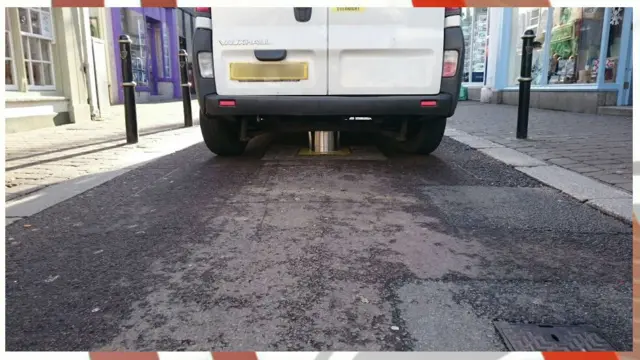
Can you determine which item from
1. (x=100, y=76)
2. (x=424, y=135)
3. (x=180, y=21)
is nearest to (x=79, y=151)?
(x=424, y=135)

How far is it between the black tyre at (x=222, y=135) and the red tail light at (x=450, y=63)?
6.45ft

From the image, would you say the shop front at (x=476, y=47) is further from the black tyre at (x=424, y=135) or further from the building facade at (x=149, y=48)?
the black tyre at (x=424, y=135)

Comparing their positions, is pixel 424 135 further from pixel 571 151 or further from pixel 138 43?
pixel 138 43

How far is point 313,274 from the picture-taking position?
2051mm

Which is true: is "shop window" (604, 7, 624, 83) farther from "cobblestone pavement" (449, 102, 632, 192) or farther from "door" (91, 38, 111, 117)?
"door" (91, 38, 111, 117)

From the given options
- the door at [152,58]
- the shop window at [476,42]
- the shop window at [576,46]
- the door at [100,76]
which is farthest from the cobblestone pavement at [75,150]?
the door at [152,58]

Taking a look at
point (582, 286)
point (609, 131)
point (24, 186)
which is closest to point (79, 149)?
point (24, 186)

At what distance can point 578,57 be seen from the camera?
10.6 meters

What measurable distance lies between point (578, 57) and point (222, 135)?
30.1 feet

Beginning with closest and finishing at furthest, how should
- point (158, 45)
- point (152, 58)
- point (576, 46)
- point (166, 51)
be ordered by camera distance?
point (576, 46), point (152, 58), point (158, 45), point (166, 51)

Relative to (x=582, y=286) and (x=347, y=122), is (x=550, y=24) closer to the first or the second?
(x=347, y=122)

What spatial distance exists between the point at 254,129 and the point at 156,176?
102 cm

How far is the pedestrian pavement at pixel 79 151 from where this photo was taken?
4.06 metres

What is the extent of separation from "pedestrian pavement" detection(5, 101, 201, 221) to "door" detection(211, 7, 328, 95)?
144cm
